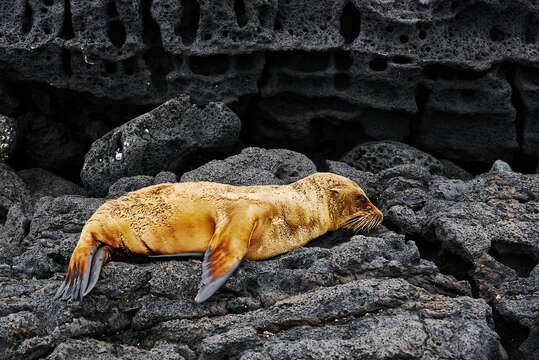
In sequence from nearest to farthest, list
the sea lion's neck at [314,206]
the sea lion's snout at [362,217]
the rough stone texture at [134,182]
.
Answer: the sea lion's neck at [314,206], the sea lion's snout at [362,217], the rough stone texture at [134,182]

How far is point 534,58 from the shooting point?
724 centimetres

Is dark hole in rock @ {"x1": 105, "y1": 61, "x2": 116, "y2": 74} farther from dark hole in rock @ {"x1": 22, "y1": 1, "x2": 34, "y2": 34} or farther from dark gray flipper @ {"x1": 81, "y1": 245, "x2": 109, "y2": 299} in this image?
dark gray flipper @ {"x1": 81, "y1": 245, "x2": 109, "y2": 299}

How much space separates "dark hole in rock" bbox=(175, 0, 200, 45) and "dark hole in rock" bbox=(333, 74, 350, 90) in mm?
1697

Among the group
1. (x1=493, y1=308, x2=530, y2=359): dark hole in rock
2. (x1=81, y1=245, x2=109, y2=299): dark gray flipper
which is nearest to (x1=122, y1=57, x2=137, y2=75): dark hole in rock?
(x1=81, y1=245, x2=109, y2=299): dark gray flipper

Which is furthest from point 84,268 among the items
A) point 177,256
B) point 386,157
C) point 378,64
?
point 378,64

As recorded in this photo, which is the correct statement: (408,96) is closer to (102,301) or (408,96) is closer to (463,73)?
(463,73)

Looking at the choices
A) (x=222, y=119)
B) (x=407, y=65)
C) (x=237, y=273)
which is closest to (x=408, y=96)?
(x=407, y=65)

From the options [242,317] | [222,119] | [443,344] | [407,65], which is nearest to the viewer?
[443,344]

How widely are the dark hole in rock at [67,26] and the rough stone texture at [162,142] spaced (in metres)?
1.34

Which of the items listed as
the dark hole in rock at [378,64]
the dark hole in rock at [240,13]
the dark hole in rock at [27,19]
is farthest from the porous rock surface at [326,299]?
the dark hole in rock at [240,13]

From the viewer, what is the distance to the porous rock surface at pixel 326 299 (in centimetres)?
385

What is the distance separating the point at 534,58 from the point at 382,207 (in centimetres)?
294

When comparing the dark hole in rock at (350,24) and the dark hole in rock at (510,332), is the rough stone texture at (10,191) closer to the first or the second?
the dark hole in rock at (350,24)

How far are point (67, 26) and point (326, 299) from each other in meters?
4.87
